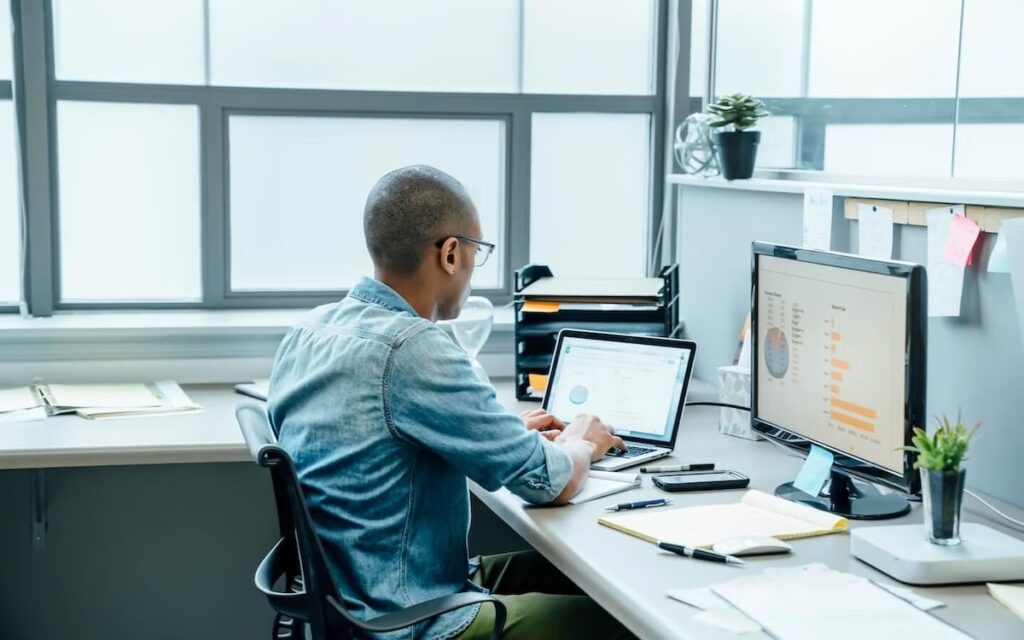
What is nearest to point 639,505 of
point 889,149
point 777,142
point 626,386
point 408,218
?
point 626,386

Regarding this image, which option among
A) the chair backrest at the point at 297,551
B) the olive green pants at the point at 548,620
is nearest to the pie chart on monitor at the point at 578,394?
the olive green pants at the point at 548,620

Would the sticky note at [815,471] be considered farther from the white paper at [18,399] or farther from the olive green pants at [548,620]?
the white paper at [18,399]

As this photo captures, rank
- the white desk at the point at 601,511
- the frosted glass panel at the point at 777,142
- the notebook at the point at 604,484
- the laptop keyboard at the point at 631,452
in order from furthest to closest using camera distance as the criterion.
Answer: the frosted glass panel at the point at 777,142
the laptop keyboard at the point at 631,452
the notebook at the point at 604,484
the white desk at the point at 601,511

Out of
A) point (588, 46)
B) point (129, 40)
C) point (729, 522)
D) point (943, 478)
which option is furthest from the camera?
point (588, 46)

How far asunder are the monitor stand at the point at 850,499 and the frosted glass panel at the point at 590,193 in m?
1.41

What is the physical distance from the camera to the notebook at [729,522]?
65.4 inches

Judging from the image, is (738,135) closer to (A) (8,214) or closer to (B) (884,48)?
(B) (884,48)

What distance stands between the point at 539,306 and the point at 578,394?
403mm

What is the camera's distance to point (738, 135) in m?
2.61

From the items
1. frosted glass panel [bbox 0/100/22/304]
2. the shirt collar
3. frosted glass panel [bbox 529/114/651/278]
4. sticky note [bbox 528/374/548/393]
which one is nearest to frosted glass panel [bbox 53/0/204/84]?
frosted glass panel [bbox 0/100/22/304]

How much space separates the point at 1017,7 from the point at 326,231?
1.71 m

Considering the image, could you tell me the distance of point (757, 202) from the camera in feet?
8.41

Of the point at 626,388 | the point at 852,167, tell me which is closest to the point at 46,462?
the point at 626,388

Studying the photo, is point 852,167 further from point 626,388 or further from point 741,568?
point 741,568
